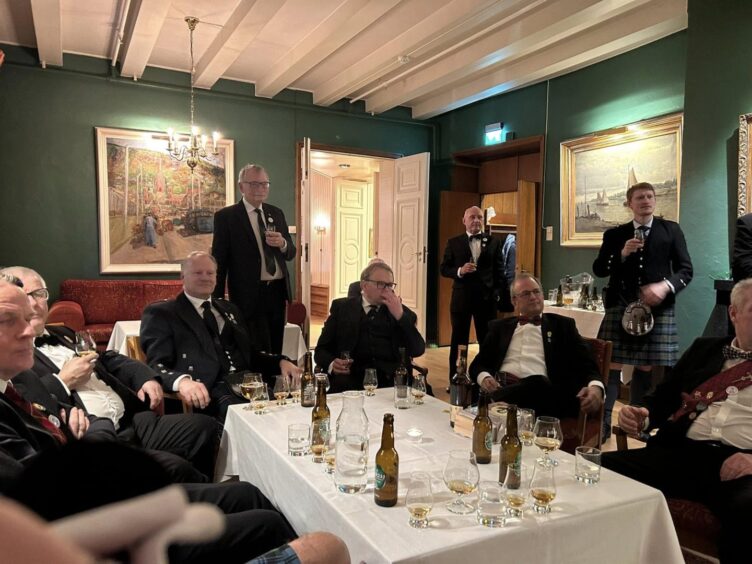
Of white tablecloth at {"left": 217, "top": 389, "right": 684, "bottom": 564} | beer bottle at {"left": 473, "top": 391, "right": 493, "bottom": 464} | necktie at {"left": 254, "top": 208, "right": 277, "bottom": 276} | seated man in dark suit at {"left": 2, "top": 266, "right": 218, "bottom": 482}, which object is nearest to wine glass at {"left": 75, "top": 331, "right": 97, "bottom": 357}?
seated man in dark suit at {"left": 2, "top": 266, "right": 218, "bottom": 482}

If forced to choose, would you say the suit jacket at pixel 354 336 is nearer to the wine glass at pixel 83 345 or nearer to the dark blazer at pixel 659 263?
the wine glass at pixel 83 345

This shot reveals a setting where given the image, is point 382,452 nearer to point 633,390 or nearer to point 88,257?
point 633,390

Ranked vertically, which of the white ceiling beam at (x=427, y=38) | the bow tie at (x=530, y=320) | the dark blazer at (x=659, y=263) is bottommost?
the bow tie at (x=530, y=320)

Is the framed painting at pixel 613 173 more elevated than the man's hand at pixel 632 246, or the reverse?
the framed painting at pixel 613 173

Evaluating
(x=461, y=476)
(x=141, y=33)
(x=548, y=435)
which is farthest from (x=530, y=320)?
(x=141, y=33)

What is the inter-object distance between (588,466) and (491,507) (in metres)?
0.40

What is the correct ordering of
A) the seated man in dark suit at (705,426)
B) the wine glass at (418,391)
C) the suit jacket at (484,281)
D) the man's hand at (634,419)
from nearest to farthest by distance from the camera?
the seated man in dark suit at (705,426) → the man's hand at (634,419) → the wine glass at (418,391) → the suit jacket at (484,281)

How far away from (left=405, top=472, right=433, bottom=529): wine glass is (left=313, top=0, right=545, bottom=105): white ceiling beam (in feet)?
11.6

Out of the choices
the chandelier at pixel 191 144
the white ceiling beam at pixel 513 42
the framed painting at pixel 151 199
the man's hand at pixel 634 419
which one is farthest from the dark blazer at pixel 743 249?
the framed painting at pixel 151 199

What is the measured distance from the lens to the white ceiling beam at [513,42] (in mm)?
3850

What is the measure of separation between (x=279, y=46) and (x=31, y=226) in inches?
117

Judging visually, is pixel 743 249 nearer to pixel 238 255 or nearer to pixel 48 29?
pixel 238 255

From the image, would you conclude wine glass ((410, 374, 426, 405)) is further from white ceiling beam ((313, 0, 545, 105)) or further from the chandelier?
the chandelier

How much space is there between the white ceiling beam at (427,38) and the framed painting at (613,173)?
155 cm
